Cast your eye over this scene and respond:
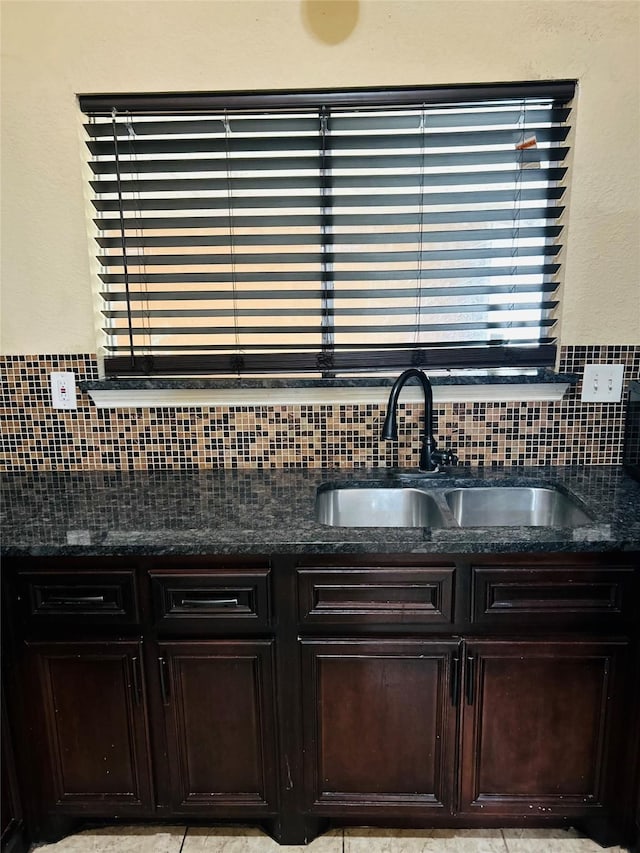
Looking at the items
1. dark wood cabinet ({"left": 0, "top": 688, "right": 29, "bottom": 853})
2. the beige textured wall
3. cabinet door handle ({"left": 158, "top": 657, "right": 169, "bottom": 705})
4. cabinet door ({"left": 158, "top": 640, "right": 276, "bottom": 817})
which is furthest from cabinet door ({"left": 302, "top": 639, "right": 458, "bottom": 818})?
the beige textured wall

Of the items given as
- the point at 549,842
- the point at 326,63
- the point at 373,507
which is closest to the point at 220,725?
the point at 373,507

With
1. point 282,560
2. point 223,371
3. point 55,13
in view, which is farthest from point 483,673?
point 55,13

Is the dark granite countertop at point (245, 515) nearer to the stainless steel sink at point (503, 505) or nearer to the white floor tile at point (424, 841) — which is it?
the stainless steel sink at point (503, 505)

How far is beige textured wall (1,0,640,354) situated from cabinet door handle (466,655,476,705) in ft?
4.13

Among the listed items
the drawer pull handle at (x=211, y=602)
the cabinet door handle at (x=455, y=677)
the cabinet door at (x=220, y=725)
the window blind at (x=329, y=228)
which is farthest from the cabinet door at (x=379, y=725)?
the window blind at (x=329, y=228)

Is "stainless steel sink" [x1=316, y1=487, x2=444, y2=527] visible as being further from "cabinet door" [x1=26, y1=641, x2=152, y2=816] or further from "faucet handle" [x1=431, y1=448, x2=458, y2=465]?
"cabinet door" [x1=26, y1=641, x2=152, y2=816]

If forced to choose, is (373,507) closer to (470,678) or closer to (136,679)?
(470,678)

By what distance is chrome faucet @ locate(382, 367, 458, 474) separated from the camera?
1.72m

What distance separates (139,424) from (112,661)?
2.65 feet

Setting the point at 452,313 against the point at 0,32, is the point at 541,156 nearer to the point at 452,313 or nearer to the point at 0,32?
the point at 452,313

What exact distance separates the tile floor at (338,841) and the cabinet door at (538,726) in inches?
5.4

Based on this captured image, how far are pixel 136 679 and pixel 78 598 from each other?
274 millimetres

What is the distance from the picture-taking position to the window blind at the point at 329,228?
1.83 meters

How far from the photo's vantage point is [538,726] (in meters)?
1.52
